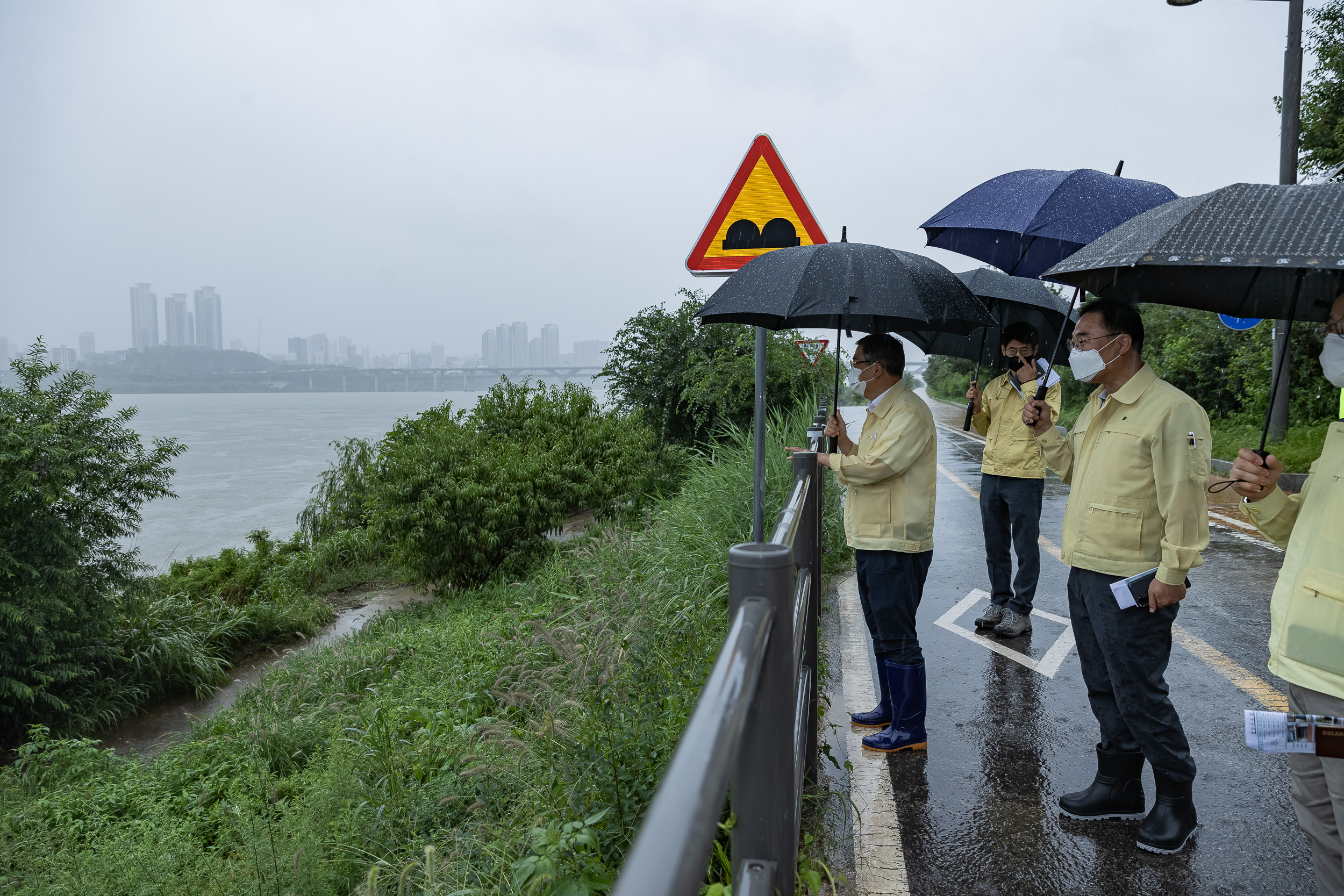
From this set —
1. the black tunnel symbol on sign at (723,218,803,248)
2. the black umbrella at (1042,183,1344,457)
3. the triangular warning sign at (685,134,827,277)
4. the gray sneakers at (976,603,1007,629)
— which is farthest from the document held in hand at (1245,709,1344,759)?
the gray sneakers at (976,603,1007,629)

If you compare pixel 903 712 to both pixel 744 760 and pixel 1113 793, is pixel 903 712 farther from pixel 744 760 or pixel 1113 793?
pixel 744 760

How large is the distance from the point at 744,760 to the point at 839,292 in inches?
111

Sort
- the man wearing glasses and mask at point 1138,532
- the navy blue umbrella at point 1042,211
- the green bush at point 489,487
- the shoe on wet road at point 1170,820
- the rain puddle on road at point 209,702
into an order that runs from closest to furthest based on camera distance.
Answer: the man wearing glasses and mask at point 1138,532 → the shoe on wet road at point 1170,820 → the navy blue umbrella at point 1042,211 → the rain puddle on road at point 209,702 → the green bush at point 489,487

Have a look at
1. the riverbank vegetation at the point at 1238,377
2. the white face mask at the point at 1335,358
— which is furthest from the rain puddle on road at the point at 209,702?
the riverbank vegetation at the point at 1238,377

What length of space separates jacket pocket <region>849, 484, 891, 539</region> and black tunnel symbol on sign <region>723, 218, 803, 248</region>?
154 centimetres

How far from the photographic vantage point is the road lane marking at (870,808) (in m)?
3.13

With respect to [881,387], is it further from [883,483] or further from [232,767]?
[232,767]

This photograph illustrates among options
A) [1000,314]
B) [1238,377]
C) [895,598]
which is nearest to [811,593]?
[895,598]

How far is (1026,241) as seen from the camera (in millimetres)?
4898

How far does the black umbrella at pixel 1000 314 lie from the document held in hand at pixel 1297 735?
3346 mm

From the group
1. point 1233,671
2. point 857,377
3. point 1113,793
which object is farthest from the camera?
point 1233,671

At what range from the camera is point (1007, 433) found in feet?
19.1

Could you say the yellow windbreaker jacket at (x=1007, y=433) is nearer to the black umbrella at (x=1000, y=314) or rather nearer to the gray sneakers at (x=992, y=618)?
the black umbrella at (x=1000, y=314)

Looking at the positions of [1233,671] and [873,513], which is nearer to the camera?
[873,513]
